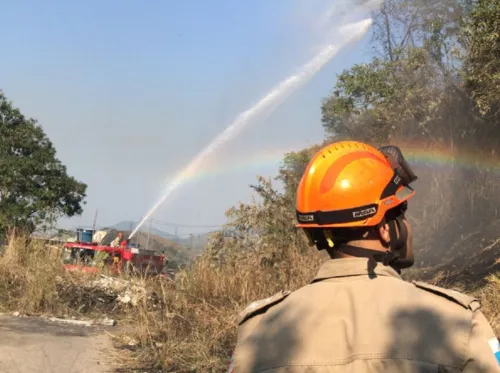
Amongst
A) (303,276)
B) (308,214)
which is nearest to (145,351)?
(303,276)

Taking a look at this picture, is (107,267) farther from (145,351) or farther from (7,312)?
(145,351)

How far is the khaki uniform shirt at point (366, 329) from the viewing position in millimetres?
1316

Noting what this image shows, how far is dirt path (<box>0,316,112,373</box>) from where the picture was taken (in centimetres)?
527

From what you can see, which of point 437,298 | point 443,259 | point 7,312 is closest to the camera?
point 437,298

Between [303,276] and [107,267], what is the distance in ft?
14.2

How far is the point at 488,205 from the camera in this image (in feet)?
64.0

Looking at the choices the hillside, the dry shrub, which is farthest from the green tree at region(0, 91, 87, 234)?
the dry shrub

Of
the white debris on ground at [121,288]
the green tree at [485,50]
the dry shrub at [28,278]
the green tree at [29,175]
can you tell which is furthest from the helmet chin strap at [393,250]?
the green tree at [29,175]

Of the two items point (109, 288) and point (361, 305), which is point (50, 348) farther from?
point (361, 305)

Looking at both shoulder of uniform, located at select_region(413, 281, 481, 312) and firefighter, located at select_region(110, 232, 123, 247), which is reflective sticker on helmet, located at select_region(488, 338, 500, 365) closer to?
shoulder of uniform, located at select_region(413, 281, 481, 312)

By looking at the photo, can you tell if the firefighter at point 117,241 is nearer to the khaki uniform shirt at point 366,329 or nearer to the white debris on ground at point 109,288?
the white debris on ground at point 109,288

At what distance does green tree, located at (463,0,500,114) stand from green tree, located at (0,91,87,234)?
17853mm

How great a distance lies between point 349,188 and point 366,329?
447 millimetres

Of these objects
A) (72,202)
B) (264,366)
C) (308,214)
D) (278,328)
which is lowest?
(264,366)
